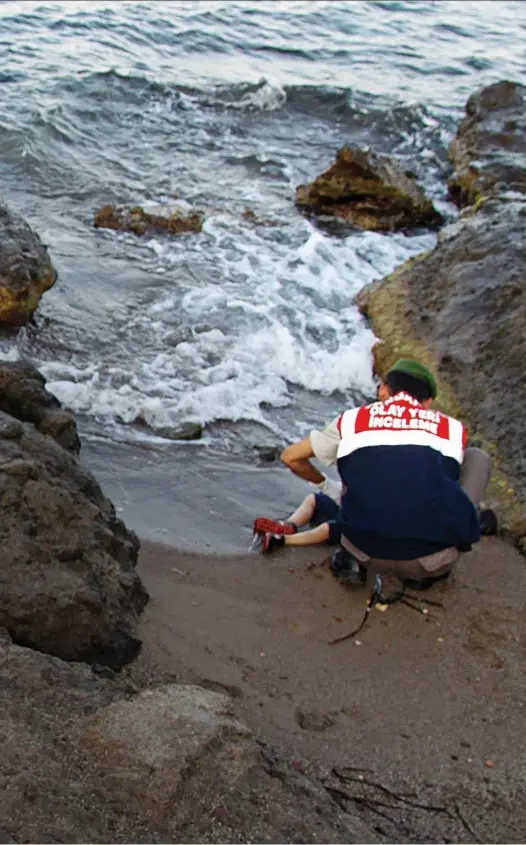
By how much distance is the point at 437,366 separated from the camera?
6.88 m

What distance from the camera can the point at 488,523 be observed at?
209 inches

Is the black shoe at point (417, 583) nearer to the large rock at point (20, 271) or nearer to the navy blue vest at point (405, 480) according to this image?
the navy blue vest at point (405, 480)

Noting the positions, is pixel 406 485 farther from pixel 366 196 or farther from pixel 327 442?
pixel 366 196

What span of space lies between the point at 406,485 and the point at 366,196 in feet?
22.7

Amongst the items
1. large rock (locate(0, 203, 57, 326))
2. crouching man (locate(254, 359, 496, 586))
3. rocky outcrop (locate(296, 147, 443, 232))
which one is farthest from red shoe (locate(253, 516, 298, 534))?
rocky outcrop (locate(296, 147, 443, 232))

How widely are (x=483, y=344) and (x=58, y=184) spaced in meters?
6.00

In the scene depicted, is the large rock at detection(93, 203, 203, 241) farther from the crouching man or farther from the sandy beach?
the crouching man

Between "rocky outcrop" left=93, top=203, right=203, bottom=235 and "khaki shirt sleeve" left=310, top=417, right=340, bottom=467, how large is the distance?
209 inches

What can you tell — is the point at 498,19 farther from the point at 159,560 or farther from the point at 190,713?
the point at 190,713

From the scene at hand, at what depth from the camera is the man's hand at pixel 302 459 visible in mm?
5207

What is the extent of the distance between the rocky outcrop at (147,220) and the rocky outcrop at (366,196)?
1624 millimetres

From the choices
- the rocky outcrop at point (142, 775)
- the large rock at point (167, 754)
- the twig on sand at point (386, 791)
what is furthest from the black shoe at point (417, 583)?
the large rock at point (167, 754)

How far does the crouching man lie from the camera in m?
4.61

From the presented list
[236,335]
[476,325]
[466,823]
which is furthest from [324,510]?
[236,335]
